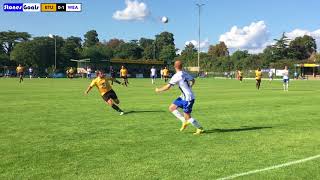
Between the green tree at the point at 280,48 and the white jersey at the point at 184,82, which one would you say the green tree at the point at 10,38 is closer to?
the green tree at the point at 280,48

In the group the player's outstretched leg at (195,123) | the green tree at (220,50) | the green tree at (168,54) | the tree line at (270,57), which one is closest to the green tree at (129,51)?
the green tree at (168,54)

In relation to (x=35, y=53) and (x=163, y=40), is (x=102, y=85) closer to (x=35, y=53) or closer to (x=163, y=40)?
(x=35, y=53)

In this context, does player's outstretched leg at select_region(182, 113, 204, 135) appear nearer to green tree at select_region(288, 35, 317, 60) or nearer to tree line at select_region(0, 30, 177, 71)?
tree line at select_region(0, 30, 177, 71)

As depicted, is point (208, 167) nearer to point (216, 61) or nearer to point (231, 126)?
point (231, 126)

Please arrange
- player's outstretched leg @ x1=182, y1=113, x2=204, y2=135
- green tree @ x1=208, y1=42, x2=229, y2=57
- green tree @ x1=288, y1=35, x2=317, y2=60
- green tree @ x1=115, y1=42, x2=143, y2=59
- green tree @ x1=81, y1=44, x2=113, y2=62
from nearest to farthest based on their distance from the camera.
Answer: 1. player's outstretched leg @ x1=182, y1=113, x2=204, y2=135
2. green tree @ x1=81, y1=44, x2=113, y2=62
3. green tree @ x1=288, y1=35, x2=317, y2=60
4. green tree @ x1=115, y1=42, x2=143, y2=59
5. green tree @ x1=208, y1=42, x2=229, y2=57

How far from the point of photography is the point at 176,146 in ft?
34.3

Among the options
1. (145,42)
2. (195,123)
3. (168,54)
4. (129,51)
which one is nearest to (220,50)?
(145,42)

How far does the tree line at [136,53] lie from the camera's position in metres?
127

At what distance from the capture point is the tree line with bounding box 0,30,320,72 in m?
127

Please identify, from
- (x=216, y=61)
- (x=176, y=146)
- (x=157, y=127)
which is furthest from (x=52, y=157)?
(x=216, y=61)

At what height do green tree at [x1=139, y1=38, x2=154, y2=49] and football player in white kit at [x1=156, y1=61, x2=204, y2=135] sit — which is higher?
green tree at [x1=139, y1=38, x2=154, y2=49]

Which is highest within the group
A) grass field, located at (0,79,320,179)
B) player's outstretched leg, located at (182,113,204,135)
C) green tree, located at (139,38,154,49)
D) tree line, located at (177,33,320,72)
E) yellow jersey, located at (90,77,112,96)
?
green tree, located at (139,38,154,49)

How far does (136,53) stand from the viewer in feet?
570

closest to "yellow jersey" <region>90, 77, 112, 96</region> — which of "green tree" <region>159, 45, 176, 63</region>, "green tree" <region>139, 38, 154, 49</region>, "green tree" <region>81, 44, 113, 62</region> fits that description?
"green tree" <region>81, 44, 113, 62</region>
